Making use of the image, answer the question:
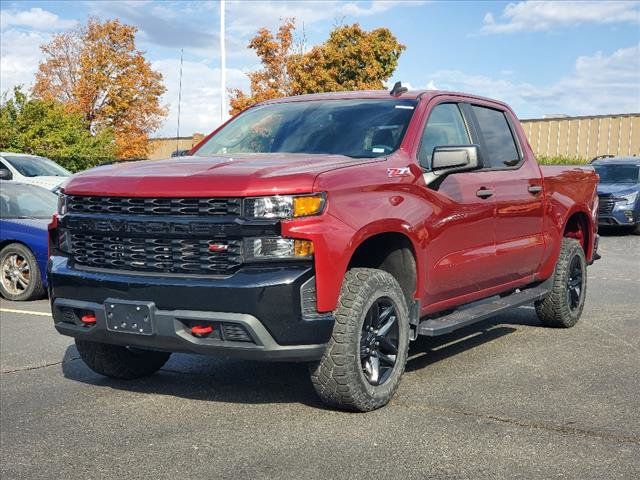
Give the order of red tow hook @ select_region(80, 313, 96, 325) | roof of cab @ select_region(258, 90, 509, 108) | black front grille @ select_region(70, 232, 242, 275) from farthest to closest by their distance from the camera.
Answer: roof of cab @ select_region(258, 90, 509, 108), red tow hook @ select_region(80, 313, 96, 325), black front grille @ select_region(70, 232, 242, 275)

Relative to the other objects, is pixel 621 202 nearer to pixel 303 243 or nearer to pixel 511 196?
pixel 511 196

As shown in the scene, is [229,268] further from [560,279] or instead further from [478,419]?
[560,279]

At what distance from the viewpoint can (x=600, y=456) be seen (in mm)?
4188

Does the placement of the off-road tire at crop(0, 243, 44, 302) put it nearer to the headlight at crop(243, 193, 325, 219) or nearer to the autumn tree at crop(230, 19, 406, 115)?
the headlight at crop(243, 193, 325, 219)

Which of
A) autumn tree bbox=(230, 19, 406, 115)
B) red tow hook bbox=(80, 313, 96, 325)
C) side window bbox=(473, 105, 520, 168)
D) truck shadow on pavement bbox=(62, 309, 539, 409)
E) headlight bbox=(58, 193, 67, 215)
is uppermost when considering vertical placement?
autumn tree bbox=(230, 19, 406, 115)

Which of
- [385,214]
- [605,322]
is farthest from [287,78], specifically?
[385,214]

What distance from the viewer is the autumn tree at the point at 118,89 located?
40.1 metres

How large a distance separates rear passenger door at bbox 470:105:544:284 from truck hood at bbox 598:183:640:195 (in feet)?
40.2

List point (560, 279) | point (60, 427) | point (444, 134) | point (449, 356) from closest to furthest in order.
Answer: point (60, 427)
point (444, 134)
point (449, 356)
point (560, 279)

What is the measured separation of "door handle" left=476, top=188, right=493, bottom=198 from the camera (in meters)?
6.01

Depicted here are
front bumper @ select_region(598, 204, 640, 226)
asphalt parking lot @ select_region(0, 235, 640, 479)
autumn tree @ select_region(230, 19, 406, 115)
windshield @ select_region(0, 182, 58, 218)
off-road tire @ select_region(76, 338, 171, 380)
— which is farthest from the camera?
autumn tree @ select_region(230, 19, 406, 115)

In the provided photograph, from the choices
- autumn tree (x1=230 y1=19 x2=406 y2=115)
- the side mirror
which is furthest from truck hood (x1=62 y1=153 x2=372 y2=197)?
autumn tree (x1=230 y1=19 x2=406 y2=115)

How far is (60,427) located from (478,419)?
2341 millimetres

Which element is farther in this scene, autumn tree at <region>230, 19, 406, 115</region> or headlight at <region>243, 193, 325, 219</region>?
autumn tree at <region>230, 19, 406, 115</region>
